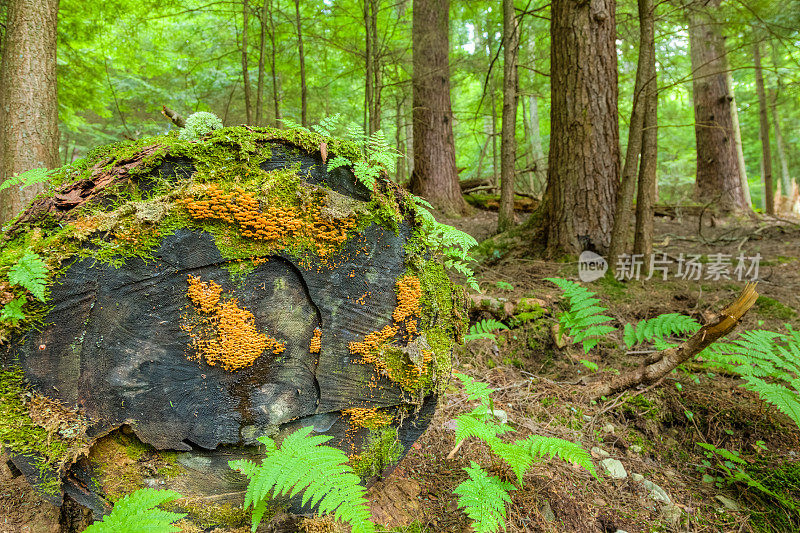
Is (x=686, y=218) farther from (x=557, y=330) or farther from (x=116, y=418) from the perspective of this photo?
(x=116, y=418)

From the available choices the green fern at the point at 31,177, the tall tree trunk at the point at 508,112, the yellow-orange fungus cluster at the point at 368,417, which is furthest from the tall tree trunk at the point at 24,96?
the tall tree trunk at the point at 508,112

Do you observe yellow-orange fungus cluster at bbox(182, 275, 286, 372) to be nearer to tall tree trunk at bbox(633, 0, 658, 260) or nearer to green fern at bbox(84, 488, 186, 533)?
green fern at bbox(84, 488, 186, 533)

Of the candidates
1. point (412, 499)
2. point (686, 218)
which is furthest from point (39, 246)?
point (686, 218)

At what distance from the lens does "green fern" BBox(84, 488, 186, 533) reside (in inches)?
54.9

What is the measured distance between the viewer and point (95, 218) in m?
1.71

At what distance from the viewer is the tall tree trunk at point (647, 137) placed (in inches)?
187

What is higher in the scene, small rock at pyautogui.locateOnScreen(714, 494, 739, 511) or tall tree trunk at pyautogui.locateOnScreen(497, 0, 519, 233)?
tall tree trunk at pyautogui.locateOnScreen(497, 0, 519, 233)

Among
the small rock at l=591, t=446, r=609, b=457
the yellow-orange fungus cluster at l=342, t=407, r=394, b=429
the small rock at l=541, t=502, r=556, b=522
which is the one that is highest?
the yellow-orange fungus cluster at l=342, t=407, r=394, b=429

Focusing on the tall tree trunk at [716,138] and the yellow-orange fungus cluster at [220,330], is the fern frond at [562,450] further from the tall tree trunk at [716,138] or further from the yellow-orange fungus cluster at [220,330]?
the tall tree trunk at [716,138]

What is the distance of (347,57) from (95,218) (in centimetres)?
904

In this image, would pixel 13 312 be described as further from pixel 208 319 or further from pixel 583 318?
pixel 583 318

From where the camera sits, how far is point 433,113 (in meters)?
9.16

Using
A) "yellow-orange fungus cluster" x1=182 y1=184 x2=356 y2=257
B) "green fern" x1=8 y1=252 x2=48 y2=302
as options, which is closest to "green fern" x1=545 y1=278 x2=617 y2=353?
"yellow-orange fungus cluster" x1=182 y1=184 x2=356 y2=257

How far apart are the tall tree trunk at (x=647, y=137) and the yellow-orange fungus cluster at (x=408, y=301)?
13.2 feet
